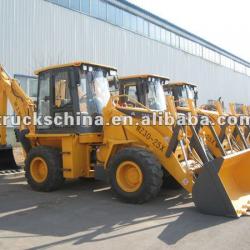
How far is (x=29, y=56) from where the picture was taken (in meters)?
17.3

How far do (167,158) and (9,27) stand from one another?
446 inches

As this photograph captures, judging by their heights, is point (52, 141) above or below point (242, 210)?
above

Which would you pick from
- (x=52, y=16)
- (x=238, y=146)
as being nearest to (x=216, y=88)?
(x=52, y=16)

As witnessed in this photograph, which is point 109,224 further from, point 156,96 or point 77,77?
point 156,96

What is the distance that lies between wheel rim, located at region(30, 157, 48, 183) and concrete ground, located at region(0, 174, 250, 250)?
2.01 ft

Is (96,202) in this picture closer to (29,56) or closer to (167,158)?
(167,158)

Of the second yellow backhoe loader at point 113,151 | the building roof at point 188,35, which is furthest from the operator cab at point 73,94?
the building roof at point 188,35

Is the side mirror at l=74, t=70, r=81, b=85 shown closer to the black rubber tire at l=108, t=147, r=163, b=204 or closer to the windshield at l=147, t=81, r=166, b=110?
the black rubber tire at l=108, t=147, r=163, b=204

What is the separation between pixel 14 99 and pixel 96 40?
35.6 ft

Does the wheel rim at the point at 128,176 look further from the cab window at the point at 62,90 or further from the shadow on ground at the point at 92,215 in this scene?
the cab window at the point at 62,90

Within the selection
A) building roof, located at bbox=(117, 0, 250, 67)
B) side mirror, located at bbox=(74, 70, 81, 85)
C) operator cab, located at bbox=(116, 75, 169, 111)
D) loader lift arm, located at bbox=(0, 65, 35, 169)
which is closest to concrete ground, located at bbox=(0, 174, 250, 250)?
side mirror, located at bbox=(74, 70, 81, 85)

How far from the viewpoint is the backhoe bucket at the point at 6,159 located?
1115 centimetres

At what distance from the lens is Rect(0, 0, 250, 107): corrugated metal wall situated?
1664 cm

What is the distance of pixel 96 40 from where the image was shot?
2092 centimetres
